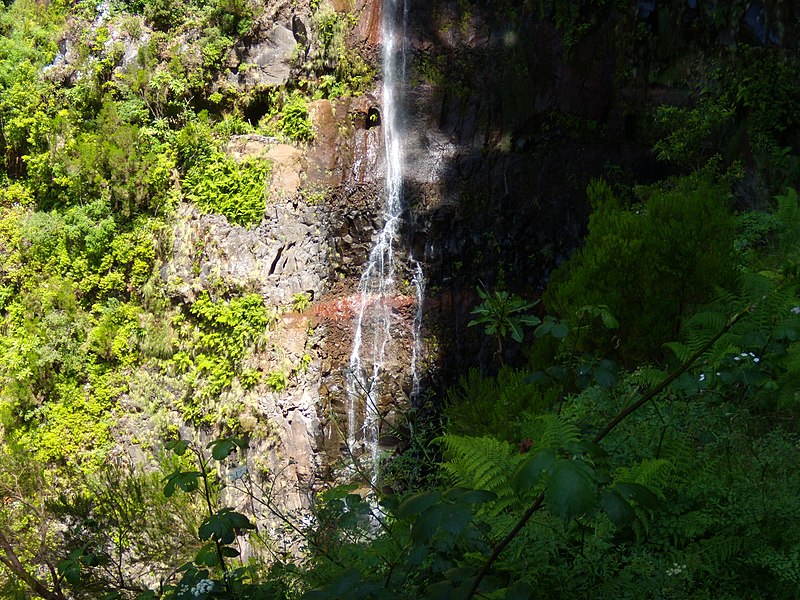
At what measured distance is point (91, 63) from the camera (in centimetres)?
1084

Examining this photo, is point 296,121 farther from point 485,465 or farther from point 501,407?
point 485,465

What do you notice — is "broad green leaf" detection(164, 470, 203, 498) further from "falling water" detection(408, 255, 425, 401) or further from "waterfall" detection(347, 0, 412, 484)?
"falling water" detection(408, 255, 425, 401)

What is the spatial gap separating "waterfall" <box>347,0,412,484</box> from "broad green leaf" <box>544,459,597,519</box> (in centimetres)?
705

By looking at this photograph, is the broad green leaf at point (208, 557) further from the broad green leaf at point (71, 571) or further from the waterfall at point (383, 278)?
the waterfall at point (383, 278)

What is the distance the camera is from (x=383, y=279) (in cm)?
966

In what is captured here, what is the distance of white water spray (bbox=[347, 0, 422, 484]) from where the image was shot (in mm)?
8977

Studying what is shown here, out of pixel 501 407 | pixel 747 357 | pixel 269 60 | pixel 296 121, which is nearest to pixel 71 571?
pixel 501 407

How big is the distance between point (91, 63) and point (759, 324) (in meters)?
11.3

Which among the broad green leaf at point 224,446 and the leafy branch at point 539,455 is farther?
the broad green leaf at point 224,446

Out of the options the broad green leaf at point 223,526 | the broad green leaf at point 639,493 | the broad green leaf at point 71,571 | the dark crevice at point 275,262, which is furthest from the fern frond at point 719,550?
the dark crevice at point 275,262

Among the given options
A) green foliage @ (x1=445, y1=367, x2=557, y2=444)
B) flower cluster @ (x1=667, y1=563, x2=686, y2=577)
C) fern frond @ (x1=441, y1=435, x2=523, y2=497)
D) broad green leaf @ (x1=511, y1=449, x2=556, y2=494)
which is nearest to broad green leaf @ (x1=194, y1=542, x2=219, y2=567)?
fern frond @ (x1=441, y1=435, x2=523, y2=497)

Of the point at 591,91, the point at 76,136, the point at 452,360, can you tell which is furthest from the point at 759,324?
the point at 76,136

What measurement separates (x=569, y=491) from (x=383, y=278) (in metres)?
8.45

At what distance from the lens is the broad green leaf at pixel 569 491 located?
123 centimetres
